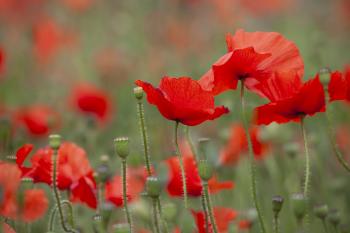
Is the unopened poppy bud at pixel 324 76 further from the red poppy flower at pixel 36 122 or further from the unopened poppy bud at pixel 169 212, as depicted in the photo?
the red poppy flower at pixel 36 122

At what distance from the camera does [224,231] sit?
5.22 feet

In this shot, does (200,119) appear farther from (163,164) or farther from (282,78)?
(163,164)

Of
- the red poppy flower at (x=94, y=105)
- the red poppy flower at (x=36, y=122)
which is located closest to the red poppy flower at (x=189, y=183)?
the red poppy flower at (x=36, y=122)

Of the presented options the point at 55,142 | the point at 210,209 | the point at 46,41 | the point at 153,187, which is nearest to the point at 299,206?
the point at 210,209

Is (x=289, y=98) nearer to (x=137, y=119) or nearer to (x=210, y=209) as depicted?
(x=210, y=209)

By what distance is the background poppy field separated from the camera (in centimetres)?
156

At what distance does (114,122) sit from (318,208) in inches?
96.1

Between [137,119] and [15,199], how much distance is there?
1.93 metres

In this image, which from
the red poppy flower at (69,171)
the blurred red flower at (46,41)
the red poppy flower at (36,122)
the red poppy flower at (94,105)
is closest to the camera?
the red poppy flower at (69,171)

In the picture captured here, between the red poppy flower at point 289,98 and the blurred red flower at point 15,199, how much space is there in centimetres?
47

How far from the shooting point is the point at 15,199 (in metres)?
1.40

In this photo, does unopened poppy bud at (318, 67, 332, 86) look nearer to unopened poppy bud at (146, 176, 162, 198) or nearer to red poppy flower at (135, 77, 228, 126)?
red poppy flower at (135, 77, 228, 126)

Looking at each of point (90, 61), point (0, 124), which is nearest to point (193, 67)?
point (90, 61)

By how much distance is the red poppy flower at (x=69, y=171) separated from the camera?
149 centimetres
